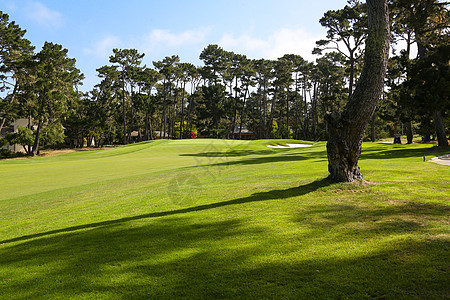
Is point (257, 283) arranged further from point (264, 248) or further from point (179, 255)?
point (179, 255)

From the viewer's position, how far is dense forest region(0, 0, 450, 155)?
802 inches

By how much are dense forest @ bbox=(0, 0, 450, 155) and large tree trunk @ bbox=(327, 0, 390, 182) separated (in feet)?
43.8

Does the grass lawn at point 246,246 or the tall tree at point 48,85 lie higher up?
the tall tree at point 48,85

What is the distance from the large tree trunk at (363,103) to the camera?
7809 millimetres

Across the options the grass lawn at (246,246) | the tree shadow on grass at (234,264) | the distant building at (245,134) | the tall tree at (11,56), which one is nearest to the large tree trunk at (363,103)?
the grass lawn at (246,246)

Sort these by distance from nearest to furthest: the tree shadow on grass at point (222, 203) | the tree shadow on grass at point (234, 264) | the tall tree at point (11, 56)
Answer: the tree shadow on grass at point (234, 264) → the tree shadow on grass at point (222, 203) → the tall tree at point (11, 56)

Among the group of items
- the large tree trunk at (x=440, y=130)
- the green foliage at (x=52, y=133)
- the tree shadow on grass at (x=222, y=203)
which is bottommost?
the tree shadow on grass at (x=222, y=203)

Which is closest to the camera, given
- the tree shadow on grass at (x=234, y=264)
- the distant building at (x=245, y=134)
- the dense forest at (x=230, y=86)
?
the tree shadow on grass at (x=234, y=264)

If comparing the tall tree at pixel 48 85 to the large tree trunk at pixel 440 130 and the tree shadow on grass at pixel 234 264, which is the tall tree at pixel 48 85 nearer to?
the tree shadow on grass at pixel 234 264

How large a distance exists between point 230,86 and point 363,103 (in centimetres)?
7059

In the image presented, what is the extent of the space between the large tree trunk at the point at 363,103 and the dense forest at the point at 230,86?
43.8 ft

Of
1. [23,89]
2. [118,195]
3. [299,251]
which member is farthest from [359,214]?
[23,89]

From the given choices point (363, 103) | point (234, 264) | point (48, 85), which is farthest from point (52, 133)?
point (234, 264)

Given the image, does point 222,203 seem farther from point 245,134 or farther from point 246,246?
point 245,134
